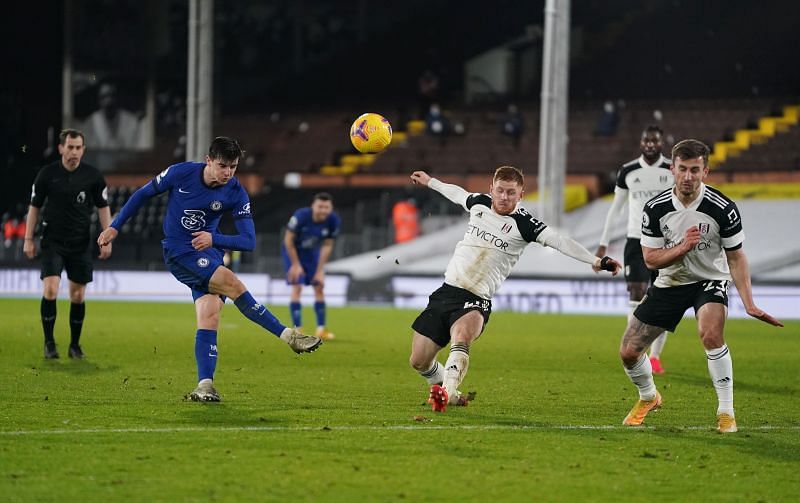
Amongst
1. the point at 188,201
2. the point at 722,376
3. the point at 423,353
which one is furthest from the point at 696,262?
the point at 188,201

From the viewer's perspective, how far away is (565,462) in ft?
24.0

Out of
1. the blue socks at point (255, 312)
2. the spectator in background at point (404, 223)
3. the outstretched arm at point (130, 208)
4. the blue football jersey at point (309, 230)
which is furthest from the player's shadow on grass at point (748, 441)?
the spectator in background at point (404, 223)

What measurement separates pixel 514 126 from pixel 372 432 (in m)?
29.2

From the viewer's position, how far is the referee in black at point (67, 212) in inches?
505

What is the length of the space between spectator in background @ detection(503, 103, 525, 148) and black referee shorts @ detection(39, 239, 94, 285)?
24520mm

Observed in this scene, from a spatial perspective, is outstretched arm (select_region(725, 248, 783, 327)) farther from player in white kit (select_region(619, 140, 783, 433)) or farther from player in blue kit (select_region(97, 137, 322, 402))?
player in blue kit (select_region(97, 137, 322, 402))

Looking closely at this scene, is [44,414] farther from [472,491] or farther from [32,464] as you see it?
[472,491]

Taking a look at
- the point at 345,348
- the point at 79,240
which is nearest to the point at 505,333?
the point at 345,348

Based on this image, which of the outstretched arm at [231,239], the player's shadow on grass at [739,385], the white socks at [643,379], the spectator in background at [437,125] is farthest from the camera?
the spectator in background at [437,125]

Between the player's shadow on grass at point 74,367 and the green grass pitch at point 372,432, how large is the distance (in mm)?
31

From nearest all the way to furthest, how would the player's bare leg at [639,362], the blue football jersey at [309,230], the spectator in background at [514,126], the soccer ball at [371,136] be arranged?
the player's bare leg at [639,362], the soccer ball at [371,136], the blue football jersey at [309,230], the spectator in background at [514,126]

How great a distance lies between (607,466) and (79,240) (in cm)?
742

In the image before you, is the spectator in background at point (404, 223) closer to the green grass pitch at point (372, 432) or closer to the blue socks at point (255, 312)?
the green grass pitch at point (372, 432)

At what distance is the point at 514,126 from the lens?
36.9 metres
